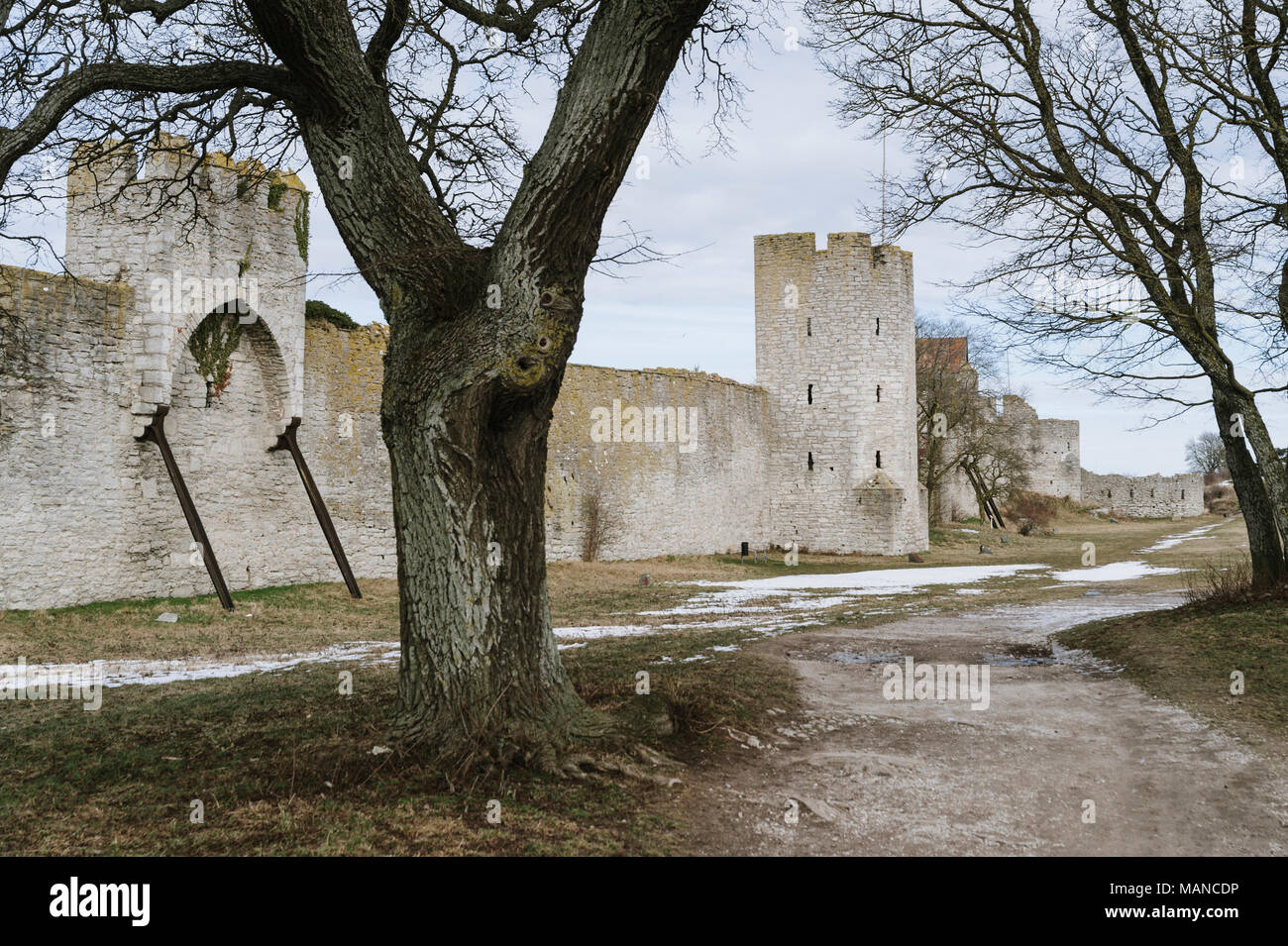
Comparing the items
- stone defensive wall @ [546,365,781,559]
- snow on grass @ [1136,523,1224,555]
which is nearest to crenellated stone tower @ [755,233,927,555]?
stone defensive wall @ [546,365,781,559]

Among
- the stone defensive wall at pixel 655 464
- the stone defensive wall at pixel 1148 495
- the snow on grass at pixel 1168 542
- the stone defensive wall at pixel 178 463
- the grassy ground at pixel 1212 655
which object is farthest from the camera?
the stone defensive wall at pixel 1148 495

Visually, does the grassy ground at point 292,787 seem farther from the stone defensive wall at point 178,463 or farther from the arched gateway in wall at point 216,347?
the arched gateway in wall at point 216,347

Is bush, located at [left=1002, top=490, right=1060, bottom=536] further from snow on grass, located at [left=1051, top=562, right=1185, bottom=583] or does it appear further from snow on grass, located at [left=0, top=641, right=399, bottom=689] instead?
snow on grass, located at [left=0, top=641, right=399, bottom=689]

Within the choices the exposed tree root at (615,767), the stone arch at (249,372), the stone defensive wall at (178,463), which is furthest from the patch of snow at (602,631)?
the stone arch at (249,372)

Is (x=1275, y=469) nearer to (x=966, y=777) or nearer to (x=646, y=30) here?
(x=966, y=777)

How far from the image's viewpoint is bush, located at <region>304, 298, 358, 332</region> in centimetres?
1655

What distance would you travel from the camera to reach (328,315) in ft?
55.1

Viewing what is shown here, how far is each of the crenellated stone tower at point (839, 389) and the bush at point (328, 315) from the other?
47.1ft

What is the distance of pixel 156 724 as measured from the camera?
635 cm

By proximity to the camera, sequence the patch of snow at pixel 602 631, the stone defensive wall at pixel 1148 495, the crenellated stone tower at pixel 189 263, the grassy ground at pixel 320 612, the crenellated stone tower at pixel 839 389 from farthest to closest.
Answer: the stone defensive wall at pixel 1148 495 → the crenellated stone tower at pixel 839 389 → the crenellated stone tower at pixel 189 263 → the patch of snow at pixel 602 631 → the grassy ground at pixel 320 612

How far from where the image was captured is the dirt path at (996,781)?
4.49m

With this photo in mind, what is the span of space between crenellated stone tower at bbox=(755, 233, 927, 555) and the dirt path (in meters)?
19.0

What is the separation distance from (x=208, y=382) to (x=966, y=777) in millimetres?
13051

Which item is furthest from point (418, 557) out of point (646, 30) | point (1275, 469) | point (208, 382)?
point (208, 382)
